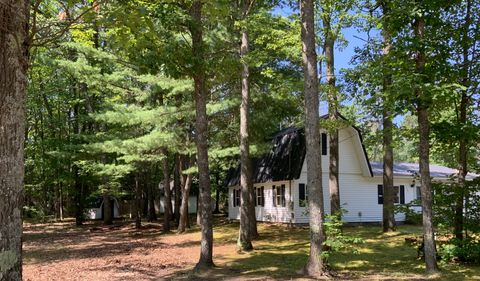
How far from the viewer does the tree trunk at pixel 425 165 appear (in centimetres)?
984

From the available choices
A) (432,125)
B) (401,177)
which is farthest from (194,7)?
(401,177)

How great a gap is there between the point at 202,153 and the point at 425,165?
5.40 m

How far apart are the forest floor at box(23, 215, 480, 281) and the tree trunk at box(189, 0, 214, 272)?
0.54 m

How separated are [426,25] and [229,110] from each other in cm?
982

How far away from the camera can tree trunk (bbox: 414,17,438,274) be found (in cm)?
984

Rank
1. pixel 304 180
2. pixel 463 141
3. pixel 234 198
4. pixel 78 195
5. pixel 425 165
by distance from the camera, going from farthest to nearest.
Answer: pixel 78 195 → pixel 234 198 → pixel 304 180 → pixel 463 141 → pixel 425 165

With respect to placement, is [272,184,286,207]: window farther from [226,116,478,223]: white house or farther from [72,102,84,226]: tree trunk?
[72,102,84,226]: tree trunk

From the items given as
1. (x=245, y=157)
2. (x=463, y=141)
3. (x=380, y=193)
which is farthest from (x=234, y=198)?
(x=463, y=141)

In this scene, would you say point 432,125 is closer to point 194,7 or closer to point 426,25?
point 426,25

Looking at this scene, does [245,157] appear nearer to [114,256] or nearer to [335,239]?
[114,256]

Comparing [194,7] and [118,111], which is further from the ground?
[194,7]

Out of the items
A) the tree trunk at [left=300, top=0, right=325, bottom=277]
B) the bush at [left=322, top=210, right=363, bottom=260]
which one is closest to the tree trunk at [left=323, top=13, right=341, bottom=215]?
the tree trunk at [left=300, top=0, right=325, bottom=277]

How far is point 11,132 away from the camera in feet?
12.0

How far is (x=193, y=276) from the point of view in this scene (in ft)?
35.0
